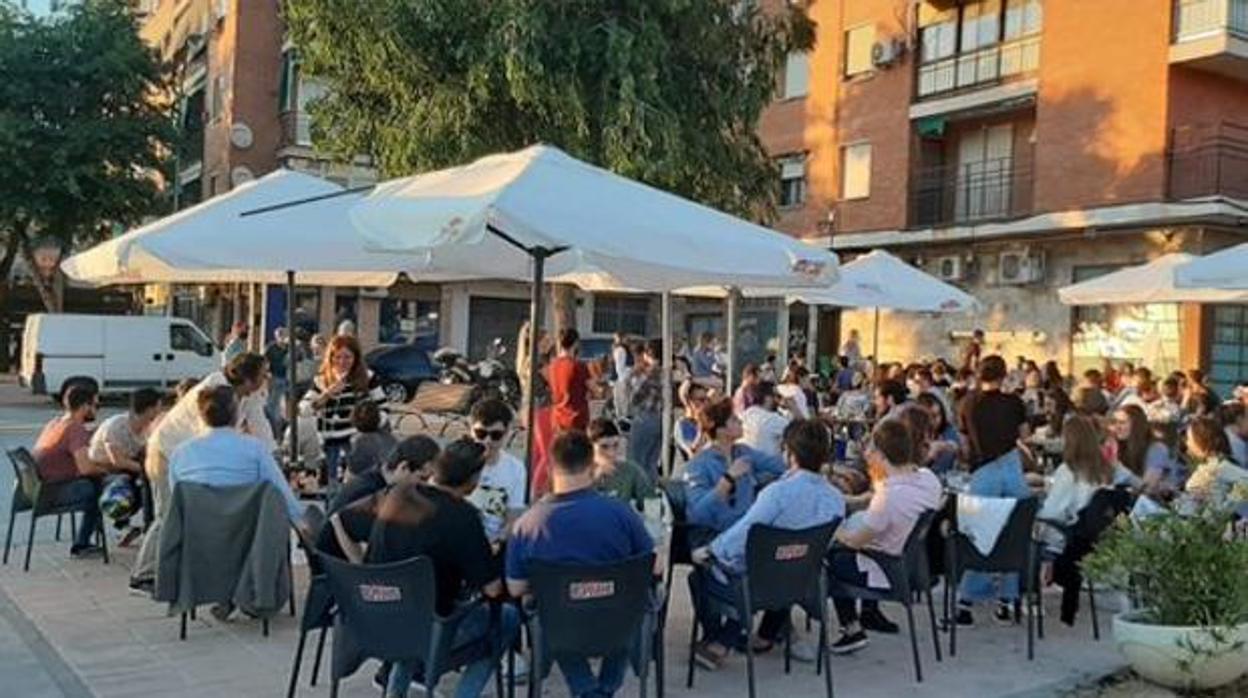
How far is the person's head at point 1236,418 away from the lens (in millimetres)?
8844

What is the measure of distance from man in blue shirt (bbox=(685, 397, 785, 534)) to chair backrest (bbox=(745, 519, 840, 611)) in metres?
0.67

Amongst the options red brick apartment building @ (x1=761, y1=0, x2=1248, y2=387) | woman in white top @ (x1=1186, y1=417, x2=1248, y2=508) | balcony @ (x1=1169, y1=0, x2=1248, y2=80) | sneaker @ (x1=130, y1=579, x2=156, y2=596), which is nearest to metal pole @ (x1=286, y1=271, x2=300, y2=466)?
sneaker @ (x1=130, y1=579, x2=156, y2=596)

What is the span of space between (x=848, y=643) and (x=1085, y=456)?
210 centimetres

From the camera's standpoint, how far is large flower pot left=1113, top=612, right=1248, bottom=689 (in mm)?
5723

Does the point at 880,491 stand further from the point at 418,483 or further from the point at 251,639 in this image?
the point at 251,639

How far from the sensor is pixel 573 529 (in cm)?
458

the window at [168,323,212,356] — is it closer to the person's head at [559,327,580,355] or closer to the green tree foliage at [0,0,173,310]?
the green tree foliage at [0,0,173,310]

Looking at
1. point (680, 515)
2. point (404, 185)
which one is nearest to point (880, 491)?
point (680, 515)

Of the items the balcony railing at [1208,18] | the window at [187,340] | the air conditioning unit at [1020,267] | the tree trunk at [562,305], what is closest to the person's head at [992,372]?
the tree trunk at [562,305]

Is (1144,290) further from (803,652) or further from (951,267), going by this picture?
(951,267)

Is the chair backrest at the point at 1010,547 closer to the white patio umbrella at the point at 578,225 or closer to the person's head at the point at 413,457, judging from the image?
the white patio umbrella at the point at 578,225

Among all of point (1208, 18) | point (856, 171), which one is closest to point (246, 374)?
point (1208, 18)

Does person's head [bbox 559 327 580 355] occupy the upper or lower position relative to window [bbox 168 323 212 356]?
upper

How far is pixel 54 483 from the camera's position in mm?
7742
